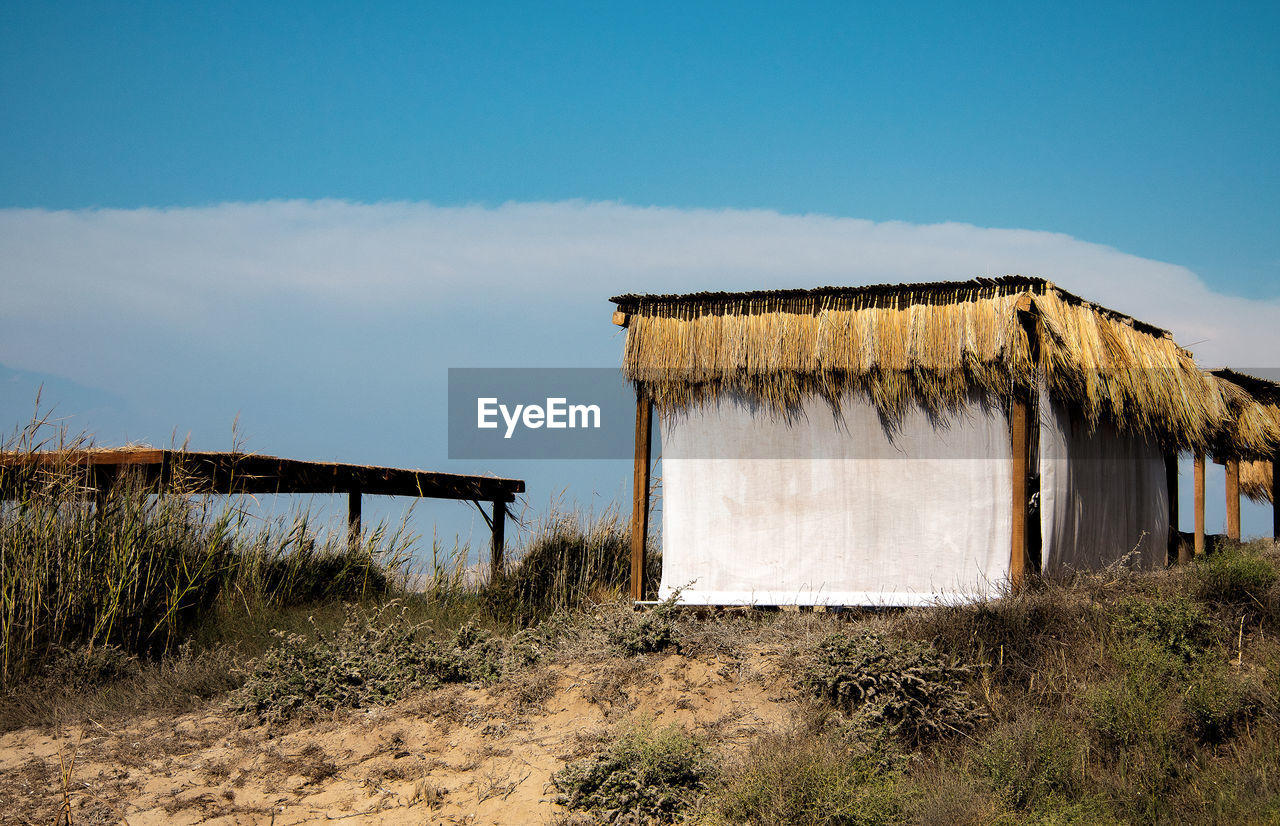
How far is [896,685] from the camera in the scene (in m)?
5.66

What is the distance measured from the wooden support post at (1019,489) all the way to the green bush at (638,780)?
4.09 m

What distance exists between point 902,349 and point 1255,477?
16.8 meters

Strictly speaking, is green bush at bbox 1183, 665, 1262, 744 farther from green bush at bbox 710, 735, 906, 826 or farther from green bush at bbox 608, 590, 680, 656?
green bush at bbox 608, 590, 680, 656

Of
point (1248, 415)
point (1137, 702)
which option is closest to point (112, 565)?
point (1137, 702)

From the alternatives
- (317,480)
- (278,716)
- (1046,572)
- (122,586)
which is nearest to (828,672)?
(1046,572)

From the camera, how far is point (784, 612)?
8320 mm

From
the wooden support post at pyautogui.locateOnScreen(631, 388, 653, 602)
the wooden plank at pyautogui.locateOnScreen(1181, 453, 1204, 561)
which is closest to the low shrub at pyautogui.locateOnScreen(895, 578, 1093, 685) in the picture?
the wooden support post at pyautogui.locateOnScreen(631, 388, 653, 602)

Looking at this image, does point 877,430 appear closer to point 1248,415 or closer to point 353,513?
point 353,513

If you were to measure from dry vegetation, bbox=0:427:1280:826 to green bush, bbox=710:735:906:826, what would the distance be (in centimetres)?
2

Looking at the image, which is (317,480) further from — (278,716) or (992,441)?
(992,441)

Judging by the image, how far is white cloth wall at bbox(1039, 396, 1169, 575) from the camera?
8.28 meters

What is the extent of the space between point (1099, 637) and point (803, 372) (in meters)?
3.34

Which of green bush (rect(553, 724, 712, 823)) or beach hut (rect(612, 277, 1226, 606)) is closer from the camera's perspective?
green bush (rect(553, 724, 712, 823))

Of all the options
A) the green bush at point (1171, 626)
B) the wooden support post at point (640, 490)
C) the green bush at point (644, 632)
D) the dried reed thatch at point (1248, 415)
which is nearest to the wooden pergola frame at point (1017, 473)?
the wooden support post at point (640, 490)
